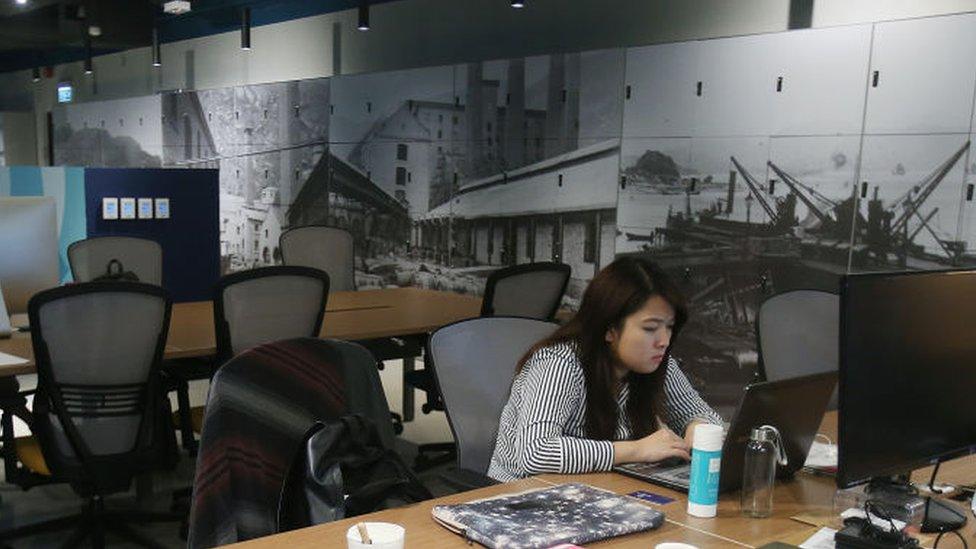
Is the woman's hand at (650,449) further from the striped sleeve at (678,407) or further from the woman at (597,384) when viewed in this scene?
the striped sleeve at (678,407)

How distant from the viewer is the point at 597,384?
2.26m

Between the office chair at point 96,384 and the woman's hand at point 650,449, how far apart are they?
6.08 feet

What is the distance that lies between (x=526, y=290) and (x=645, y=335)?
7.11 ft

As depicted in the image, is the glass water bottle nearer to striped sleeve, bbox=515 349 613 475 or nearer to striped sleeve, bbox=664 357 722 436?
striped sleeve, bbox=515 349 613 475

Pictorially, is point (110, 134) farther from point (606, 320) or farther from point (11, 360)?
point (606, 320)

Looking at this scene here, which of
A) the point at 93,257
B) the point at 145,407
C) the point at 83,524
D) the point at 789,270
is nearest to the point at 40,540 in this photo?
the point at 83,524

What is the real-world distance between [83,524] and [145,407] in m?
0.61

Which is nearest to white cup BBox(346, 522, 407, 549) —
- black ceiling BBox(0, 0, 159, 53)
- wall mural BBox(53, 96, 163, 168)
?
black ceiling BBox(0, 0, 159, 53)

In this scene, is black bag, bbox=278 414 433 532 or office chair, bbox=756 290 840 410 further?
office chair, bbox=756 290 840 410

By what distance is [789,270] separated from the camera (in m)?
4.82

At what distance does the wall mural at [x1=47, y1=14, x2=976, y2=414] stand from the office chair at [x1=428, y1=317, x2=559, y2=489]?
2052 mm

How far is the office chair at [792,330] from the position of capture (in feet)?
11.1

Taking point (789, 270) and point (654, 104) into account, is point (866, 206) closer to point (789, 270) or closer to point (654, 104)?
point (789, 270)

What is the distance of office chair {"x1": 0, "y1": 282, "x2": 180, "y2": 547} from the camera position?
299 centimetres
